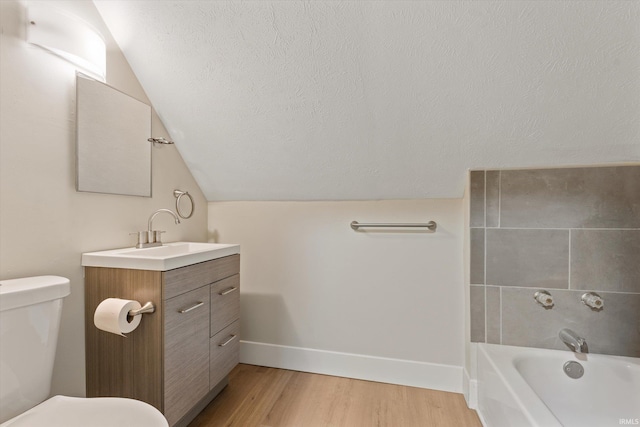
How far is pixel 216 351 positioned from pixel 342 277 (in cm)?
86

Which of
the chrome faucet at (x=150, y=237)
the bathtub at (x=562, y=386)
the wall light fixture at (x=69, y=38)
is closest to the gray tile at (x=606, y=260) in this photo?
the bathtub at (x=562, y=386)

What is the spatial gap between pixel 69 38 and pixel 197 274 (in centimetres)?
111

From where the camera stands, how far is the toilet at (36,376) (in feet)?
2.78

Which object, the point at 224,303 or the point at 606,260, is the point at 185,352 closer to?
the point at 224,303

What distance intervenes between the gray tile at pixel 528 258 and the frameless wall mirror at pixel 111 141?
192 cm

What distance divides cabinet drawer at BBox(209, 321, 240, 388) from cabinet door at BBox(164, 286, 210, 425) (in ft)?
0.16

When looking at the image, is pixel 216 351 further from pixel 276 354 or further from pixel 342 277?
pixel 342 277

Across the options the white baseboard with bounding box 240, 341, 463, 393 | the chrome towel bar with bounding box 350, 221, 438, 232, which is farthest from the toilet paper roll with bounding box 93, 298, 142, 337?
the chrome towel bar with bounding box 350, 221, 438, 232

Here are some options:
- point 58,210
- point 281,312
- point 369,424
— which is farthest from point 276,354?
point 58,210

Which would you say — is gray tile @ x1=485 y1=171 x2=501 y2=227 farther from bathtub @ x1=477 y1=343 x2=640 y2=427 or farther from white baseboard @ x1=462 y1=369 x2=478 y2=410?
white baseboard @ x1=462 y1=369 x2=478 y2=410

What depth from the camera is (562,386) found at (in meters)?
1.37

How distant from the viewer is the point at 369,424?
56.9 inches

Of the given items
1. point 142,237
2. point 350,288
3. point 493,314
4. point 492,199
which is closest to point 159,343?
point 142,237

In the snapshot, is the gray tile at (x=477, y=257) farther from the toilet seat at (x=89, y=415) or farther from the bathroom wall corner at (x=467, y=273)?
the toilet seat at (x=89, y=415)
